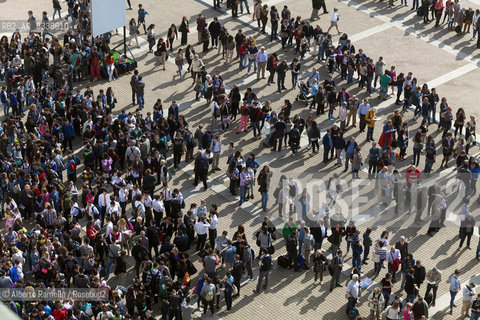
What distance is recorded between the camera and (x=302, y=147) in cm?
3019

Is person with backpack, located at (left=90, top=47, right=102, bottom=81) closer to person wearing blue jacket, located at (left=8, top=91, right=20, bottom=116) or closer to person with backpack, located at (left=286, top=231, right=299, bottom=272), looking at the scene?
person wearing blue jacket, located at (left=8, top=91, right=20, bottom=116)

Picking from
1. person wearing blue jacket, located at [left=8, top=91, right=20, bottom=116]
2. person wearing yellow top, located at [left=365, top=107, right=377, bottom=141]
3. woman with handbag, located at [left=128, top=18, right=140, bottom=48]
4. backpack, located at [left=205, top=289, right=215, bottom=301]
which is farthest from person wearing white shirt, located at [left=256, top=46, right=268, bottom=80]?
backpack, located at [left=205, top=289, right=215, bottom=301]

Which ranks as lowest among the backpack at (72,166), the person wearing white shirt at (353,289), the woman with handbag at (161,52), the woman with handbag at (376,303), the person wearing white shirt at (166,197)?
the woman with handbag at (376,303)

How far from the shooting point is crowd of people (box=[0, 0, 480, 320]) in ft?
72.7

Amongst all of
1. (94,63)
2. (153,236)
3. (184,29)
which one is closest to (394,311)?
(153,236)

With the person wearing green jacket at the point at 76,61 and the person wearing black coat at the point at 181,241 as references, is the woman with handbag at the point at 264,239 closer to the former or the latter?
the person wearing black coat at the point at 181,241

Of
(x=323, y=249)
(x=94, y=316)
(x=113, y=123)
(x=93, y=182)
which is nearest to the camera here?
(x=94, y=316)

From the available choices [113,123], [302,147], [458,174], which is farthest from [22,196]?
[458,174]

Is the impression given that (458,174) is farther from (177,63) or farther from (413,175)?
(177,63)

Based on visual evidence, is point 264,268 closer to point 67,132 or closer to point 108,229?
point 108,229

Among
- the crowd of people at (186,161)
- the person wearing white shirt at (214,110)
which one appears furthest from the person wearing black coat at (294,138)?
the person wearing white shirt at (214,110)

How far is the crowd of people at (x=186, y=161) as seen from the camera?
22.2 metres

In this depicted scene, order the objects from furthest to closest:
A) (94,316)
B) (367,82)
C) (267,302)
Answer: (367,82) → (267,302) → (94,316)

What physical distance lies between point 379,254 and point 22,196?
11026mm
